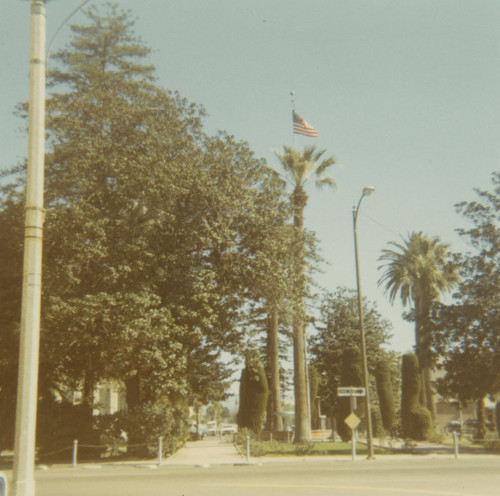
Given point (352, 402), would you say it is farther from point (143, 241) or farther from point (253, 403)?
point (253, 403)

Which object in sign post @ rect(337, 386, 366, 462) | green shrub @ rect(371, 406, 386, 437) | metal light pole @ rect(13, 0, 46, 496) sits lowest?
green shrub @ rect(371, 406, 386, 437)

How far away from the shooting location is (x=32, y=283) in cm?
596

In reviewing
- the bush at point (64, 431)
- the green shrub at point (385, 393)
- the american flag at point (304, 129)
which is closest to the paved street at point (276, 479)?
the bush at point (64, 431)

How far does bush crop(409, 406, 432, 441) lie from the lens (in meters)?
34.9

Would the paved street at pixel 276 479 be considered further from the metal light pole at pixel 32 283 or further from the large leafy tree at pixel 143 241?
the metal light pole at pixel 32 283

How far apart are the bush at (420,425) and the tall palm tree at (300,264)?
8.25 meters

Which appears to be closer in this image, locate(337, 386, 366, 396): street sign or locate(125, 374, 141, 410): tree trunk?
locate(337, 386, 366, 396): street sign

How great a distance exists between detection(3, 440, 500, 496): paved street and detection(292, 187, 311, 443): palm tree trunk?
742cm

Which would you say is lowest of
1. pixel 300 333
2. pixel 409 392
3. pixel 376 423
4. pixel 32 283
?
pixel 376 423

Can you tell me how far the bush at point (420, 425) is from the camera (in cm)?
3491

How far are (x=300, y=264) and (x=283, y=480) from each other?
520 inches

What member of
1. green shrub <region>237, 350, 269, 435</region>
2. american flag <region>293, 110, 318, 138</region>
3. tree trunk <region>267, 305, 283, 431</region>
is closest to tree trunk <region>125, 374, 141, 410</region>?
tree trunk <region>267, 305, 283, 431</region>

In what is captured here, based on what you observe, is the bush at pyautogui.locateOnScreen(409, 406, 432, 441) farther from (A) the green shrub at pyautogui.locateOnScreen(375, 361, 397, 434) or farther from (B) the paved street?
(B) the paved street

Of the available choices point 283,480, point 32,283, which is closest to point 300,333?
point 283,480
